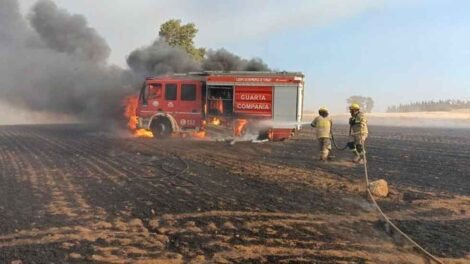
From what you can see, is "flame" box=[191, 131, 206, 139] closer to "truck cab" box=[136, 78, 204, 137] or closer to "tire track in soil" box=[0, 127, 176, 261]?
"truck cab" box=[136, 78, 204, 137]

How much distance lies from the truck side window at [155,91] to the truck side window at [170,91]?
0.34 m

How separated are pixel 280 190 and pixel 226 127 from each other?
372 inches

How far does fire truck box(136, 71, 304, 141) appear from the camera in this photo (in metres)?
17.1

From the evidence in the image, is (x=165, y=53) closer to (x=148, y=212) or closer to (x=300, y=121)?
(x=300, y=121)

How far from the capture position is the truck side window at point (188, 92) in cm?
1803

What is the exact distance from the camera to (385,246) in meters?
5.08

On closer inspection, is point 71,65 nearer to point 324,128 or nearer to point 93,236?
point 324,128

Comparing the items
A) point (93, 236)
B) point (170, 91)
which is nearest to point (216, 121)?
point (170, 91)

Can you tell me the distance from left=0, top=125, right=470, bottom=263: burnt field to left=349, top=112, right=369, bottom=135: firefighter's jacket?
0.97 metres

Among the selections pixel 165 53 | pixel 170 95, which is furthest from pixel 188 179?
pixel 165 53

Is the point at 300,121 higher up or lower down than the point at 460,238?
higher up

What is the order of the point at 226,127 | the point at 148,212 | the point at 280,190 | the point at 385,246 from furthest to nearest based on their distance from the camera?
the point at 226,127 → the point at 280,190 → the point at 148,212 → the point at 385,246

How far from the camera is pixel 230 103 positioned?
1745 cm

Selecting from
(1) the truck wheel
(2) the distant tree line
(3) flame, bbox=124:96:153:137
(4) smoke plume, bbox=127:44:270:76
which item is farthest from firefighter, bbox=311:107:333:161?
(2) the distant tree line
